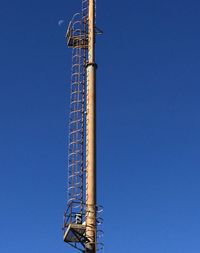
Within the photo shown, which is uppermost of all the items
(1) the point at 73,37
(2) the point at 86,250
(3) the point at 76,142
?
(1) the point at 73,37

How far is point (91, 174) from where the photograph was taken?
211ft

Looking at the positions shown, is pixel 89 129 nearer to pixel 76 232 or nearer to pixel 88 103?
pixel 88 103

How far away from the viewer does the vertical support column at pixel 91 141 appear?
203 ft

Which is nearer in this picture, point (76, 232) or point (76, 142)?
point (76, 232)

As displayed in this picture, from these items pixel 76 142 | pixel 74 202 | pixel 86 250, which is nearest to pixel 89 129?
pixel 76 142

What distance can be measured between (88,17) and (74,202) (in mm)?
18025

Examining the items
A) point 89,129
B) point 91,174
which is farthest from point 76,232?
point 89,129

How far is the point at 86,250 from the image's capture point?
61406 millimetres

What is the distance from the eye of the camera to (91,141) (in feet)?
215

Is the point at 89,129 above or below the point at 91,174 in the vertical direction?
above

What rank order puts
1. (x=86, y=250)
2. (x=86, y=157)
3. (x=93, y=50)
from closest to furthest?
(x=86, y=250)
(x=86, y=157)
(x=93, y=50)

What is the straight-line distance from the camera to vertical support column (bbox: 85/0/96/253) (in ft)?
203

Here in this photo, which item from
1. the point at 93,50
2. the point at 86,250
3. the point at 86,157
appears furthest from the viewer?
the point at 93,50

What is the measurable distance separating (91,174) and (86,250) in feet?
21.2
